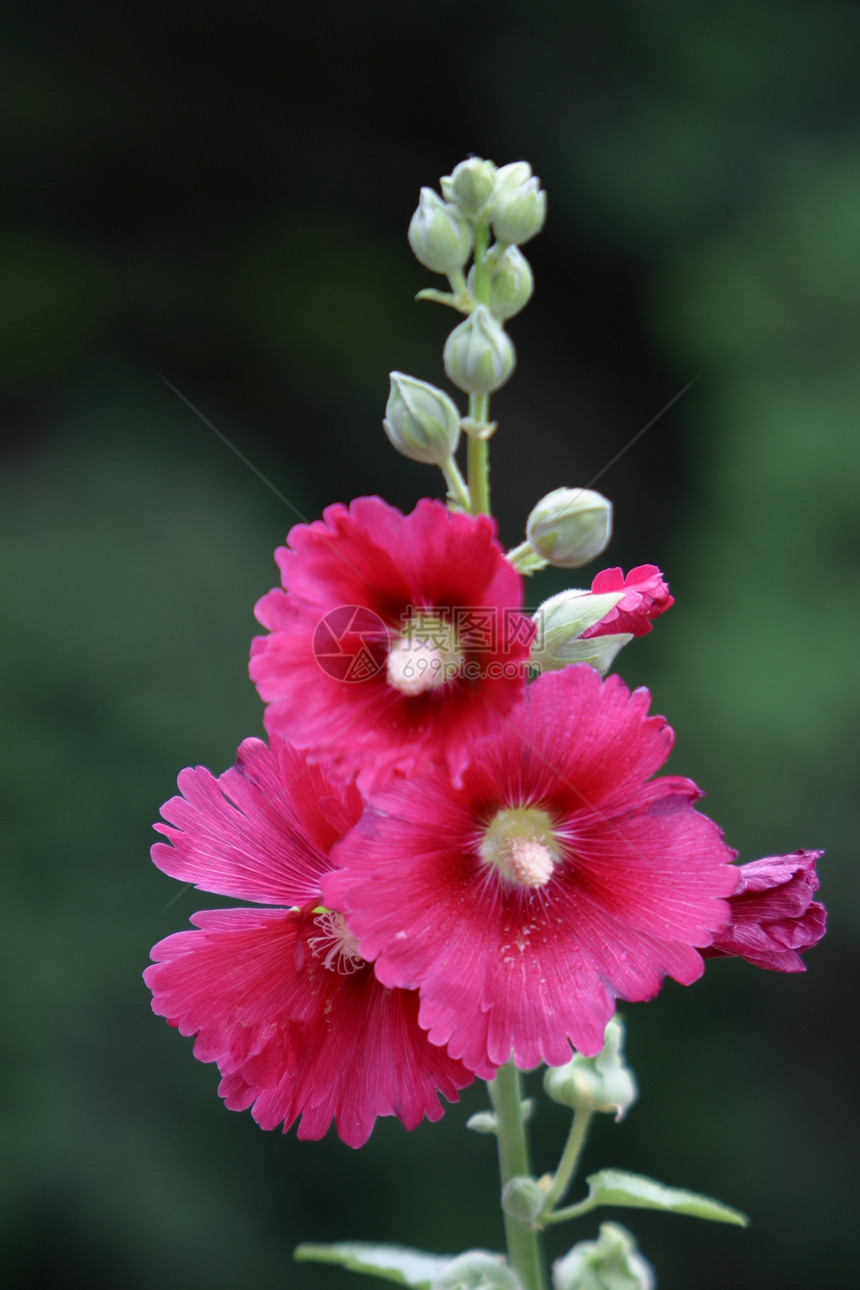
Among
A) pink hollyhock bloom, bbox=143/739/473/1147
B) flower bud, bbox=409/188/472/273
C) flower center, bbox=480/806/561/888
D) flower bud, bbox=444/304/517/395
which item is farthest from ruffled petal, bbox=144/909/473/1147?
flower bud, bbox=409/188/472/273

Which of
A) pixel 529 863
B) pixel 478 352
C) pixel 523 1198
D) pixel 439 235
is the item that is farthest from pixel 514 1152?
pixel 439 235

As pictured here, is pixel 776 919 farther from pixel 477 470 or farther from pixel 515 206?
pixel 515 206

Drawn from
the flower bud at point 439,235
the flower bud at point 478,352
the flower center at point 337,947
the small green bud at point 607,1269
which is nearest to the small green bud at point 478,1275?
the small green bud at point 607,1269

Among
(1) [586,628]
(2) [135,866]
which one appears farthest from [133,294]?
(1) [586,628]

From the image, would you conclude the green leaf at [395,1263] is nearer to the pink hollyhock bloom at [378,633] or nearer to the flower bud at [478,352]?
the pink hollyhock bloom at [378,633]

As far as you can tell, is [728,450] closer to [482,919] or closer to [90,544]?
[90,544]

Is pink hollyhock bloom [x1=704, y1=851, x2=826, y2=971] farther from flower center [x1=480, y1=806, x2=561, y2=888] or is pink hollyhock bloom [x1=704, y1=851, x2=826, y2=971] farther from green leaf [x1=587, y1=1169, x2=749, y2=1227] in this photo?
green leaf [x1=587, y1=1169, x2=749, y2=1227]
